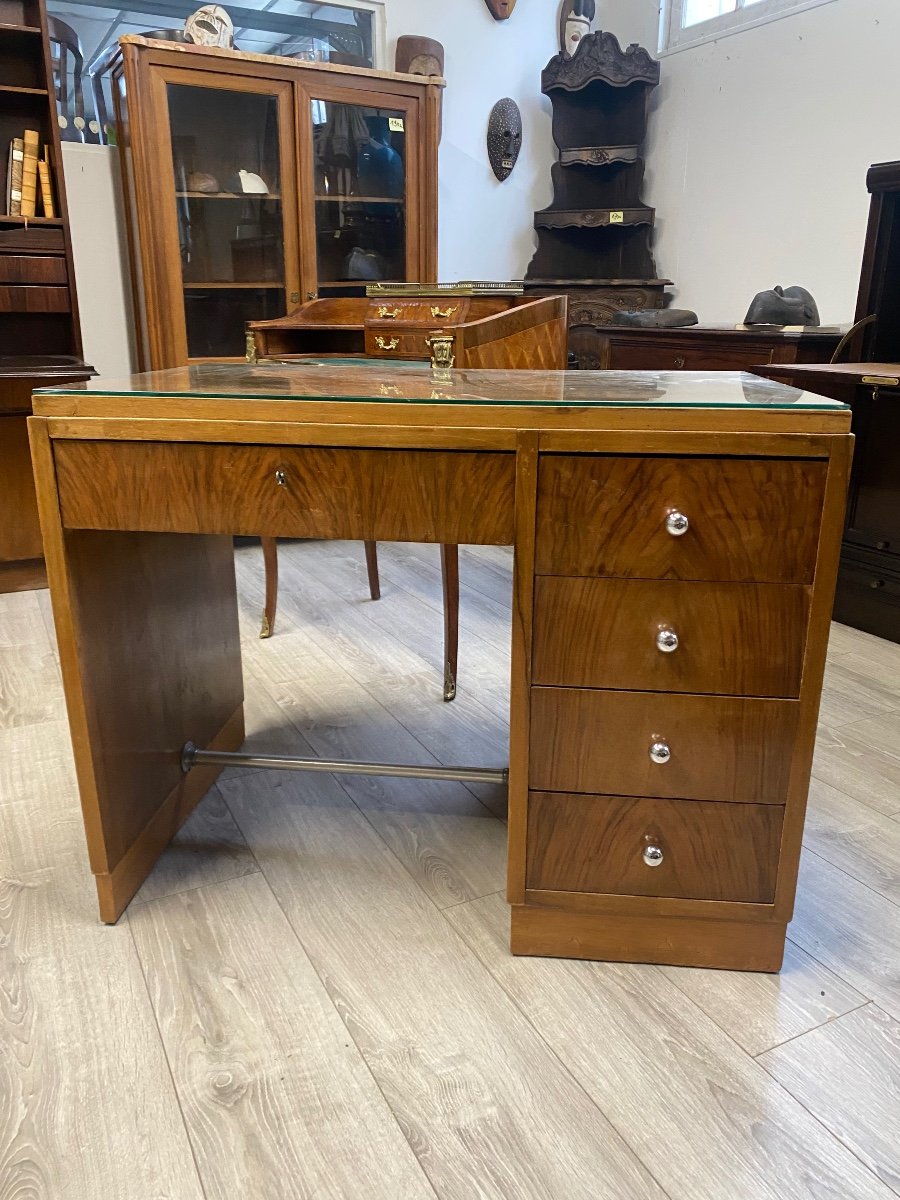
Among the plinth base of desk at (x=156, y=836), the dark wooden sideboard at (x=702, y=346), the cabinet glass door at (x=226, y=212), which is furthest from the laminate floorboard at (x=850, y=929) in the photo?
the cabinet glass door at (x=226, y=212)

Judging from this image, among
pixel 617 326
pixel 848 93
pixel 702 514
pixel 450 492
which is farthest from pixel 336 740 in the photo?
pixel 848 93

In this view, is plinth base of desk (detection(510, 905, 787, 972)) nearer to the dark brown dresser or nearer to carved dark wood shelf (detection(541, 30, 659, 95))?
the dark brown dresser

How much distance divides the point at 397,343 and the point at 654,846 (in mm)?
1601

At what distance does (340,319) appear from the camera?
2.74 m

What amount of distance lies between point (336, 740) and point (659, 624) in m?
0.96

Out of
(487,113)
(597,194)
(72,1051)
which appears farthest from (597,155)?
(72,1051)

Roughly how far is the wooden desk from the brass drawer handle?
1587mm

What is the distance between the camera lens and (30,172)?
2.85 metres

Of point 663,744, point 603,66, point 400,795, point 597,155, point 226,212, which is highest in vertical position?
point 603,66

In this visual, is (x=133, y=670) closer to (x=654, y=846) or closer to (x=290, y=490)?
(x=290, y=490)

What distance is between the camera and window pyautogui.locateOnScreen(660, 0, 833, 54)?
3275mm

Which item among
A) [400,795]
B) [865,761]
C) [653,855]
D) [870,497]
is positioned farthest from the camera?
[870,497]

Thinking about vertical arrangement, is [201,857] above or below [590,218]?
below

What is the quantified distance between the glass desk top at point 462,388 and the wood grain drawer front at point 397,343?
906 millimetres
